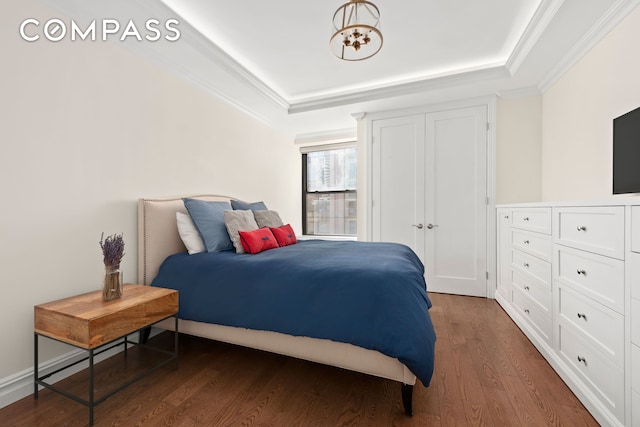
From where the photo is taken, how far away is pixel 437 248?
361 centimetres

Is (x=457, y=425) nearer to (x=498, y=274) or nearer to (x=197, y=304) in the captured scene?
(x=197, y=304)

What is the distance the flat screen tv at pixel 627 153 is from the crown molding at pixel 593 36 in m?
0.83

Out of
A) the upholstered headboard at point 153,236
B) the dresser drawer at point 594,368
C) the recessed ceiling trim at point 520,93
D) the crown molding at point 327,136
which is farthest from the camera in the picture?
the crown molding at point 327,136

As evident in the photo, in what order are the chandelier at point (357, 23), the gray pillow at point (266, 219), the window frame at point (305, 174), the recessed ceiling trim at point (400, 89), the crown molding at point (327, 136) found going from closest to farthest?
the chandelier at point (357, 23) → the gray pillow at point (266, 219) → the recessed ceiling trim at point (400, 89) → the crown molding at point (327, 136) → the window frame at point (305, 174)

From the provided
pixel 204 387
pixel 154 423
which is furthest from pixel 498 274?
pixel 154 423

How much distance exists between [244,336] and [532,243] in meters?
2.27

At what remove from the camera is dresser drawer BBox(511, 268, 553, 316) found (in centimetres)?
195

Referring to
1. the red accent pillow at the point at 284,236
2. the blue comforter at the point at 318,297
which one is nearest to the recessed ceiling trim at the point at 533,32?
the blue comforter at the point at 318,297

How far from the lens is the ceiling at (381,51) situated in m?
2.12

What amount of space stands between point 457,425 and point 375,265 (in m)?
0.84

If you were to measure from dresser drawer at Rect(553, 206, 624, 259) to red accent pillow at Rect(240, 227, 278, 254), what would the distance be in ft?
6.80

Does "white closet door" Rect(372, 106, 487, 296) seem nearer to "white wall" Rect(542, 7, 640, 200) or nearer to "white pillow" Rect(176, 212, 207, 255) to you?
"white wall" Rect(542, 7, 640, 200)

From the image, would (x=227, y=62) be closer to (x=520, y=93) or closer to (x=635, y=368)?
Answer: (x=520, y=93)

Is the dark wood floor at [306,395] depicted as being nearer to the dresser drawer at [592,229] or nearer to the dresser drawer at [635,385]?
the dresser drawer at [635,385]
